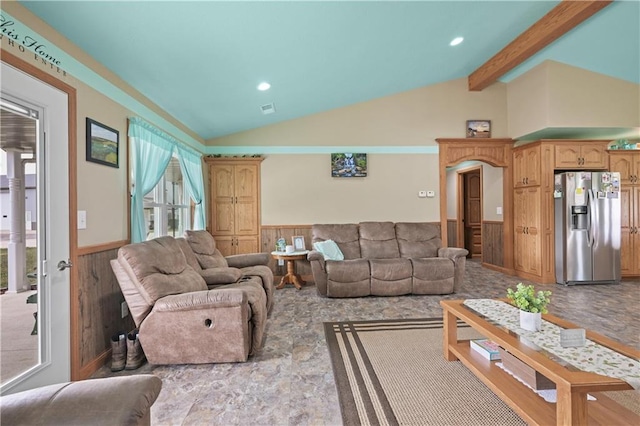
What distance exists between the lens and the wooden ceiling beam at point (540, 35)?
308cm

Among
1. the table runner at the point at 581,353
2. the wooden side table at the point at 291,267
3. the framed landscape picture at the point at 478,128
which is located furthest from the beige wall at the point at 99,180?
the framed landscape picture at the point at 478,128

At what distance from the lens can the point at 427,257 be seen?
15.2ft

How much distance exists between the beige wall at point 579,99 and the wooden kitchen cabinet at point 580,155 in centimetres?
29

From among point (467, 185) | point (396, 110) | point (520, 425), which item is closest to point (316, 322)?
point (520, 425)

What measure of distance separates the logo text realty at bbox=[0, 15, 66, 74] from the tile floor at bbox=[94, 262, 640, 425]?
214 cm

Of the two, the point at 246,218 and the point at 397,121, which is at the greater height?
Result: the point at 397,121

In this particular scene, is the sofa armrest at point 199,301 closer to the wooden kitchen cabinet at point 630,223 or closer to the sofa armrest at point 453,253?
the sofa armrest at point 453,253

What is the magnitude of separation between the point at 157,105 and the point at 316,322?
2.91 metres

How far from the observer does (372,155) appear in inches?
206

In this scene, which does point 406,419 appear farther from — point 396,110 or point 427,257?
point 396,110

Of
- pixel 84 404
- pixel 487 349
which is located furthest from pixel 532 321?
pixel 84 404

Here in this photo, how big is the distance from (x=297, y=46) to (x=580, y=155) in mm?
4730

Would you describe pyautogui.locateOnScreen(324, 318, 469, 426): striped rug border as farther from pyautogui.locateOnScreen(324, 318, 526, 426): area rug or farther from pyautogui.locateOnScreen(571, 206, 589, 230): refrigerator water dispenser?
pyautogui.locateOnScreen(571, 206, 589, 230): refrigerator water dispenser

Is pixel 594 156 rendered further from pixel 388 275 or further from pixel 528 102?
pixel 388 275
